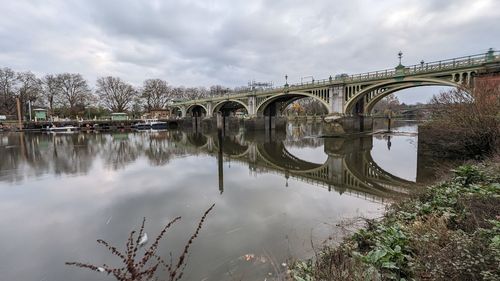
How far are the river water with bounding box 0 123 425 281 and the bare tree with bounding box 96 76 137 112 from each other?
63312mm

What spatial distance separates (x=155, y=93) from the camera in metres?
79.8

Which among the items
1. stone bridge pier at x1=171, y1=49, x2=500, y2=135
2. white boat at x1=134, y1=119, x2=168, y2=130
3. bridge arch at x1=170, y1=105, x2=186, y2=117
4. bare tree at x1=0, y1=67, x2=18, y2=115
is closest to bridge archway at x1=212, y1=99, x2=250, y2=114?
stone bridge pier at x1=171, y1=49, x2=500, y2=135

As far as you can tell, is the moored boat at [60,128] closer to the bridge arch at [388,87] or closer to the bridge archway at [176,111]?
the bridge archway at [176,111]

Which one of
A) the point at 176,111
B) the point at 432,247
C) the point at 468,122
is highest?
the point at 176,111

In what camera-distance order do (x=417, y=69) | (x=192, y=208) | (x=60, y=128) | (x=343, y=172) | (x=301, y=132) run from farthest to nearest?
(x=60, y=128) < (x=301, y=132) < (x=417, y=69) < (x=343, y=172) < (x=192, y=208)

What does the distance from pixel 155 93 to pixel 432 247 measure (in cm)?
8482

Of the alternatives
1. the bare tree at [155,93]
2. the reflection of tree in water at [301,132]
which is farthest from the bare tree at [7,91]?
the reflection of tree in water at [301,132]

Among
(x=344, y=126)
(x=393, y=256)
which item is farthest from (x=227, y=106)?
(x=393, y=256)

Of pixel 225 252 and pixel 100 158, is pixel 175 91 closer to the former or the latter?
pixel 100 158

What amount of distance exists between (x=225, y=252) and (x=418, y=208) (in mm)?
4265

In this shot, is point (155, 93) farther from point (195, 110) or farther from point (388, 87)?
point (388, 87)

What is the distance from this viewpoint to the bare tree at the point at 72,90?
64069 millimetres

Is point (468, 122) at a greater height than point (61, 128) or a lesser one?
greater

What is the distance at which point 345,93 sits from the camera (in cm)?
3209
